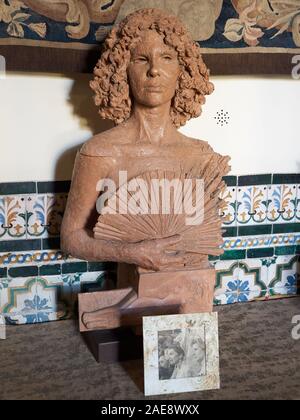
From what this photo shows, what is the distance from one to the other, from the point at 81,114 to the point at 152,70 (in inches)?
16.7

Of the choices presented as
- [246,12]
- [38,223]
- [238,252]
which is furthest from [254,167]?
[38,223]

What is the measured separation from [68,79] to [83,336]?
2.83 ft

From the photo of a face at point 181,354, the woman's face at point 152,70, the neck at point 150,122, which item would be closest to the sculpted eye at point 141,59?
the woman's face at point 152,70

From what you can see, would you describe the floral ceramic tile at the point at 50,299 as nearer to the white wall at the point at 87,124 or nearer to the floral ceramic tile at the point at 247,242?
the white wall at the point at 87,124

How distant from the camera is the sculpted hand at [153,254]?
136 cm

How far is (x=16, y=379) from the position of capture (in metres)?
1.36

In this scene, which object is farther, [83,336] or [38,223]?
[38,223]

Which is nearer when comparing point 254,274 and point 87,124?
point 87,124

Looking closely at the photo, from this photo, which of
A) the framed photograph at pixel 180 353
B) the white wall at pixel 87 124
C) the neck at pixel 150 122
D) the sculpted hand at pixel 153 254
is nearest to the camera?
the framed photograph at pixel 180 353

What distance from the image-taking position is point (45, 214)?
175 centimetres

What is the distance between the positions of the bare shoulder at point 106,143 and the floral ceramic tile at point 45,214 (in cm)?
36

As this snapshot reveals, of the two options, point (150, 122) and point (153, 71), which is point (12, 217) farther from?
point (153, 71)

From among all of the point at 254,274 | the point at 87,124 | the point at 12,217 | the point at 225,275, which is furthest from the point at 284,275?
the point at 12,217
